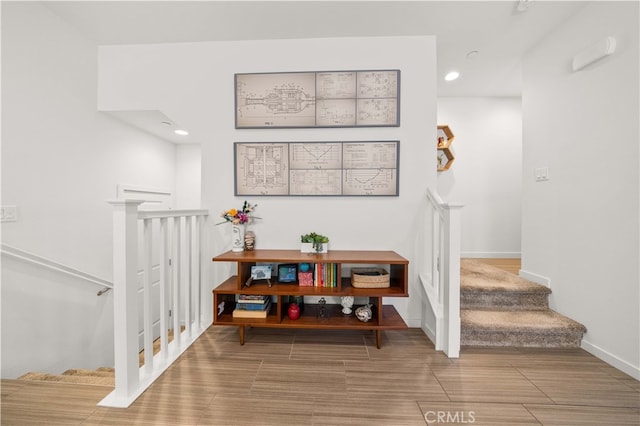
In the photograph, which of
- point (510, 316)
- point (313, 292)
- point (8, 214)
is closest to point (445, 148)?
point (510, 316)

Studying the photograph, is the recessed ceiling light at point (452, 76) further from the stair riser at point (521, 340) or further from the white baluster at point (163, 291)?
the white baluster at point (163, 291)

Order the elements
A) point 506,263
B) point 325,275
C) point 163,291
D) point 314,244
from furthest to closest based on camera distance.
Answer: point 506,263 → point 314,244 → point 325,275 → point 163,291

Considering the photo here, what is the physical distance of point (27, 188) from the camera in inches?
70.2

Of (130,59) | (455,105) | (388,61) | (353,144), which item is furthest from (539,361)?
(130,59)

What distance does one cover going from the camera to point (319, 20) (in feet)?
6.66

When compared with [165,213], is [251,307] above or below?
below

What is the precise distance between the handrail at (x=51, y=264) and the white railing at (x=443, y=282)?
2717mm

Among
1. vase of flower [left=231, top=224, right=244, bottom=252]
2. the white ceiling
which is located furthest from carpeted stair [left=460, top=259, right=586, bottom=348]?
the white ceiling

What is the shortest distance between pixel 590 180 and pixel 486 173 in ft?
5.36

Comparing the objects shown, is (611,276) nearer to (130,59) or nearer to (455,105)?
(455,105)

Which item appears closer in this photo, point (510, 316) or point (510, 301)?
point (510, 316)

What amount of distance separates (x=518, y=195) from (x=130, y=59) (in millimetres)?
4661

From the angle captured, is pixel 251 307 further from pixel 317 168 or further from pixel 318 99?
pixel 318 99

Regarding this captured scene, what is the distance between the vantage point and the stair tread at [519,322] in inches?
73.1
